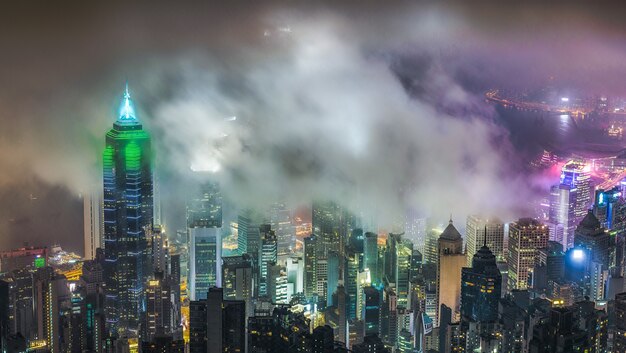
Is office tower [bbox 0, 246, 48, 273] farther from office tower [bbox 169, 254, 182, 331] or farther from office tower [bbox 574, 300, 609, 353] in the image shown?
office tower [bbox 574, 300, 609, 353]

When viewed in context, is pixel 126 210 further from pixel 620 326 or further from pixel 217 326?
pixel 620 326

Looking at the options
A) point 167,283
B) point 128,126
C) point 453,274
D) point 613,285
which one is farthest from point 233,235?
point 613,285

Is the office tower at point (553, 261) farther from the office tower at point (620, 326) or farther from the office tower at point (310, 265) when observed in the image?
the office tower at point (310, 265)

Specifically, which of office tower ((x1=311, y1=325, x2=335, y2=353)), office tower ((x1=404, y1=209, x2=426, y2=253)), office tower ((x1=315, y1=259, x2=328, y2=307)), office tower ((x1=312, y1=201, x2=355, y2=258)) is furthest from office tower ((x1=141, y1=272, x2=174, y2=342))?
office tower ((x1=404, y1=209, x2=426, y2=253))

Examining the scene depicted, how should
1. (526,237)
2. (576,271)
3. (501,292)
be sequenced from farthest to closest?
1. (526,237)
2. (576,271)
3. (501,292)

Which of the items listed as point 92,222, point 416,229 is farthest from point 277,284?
point 92,222

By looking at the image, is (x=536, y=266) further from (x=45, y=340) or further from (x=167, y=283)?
(x=45, y=340)

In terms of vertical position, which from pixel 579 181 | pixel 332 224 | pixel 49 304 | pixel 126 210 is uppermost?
pixel 579 181
